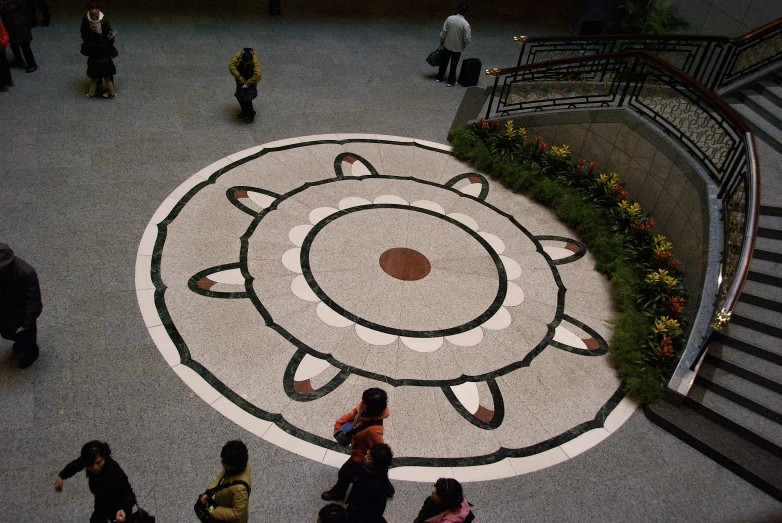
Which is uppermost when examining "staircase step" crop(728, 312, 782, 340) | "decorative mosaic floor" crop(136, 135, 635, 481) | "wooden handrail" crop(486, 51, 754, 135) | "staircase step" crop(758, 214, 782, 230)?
"wooden handrail" crop(486, 51, 754, 135)

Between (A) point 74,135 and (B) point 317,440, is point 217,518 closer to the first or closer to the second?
(B) point 317,440

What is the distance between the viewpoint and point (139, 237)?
7516 millimetres

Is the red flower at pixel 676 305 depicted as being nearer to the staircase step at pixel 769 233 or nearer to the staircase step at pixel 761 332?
the staircase step at pixel 761 332

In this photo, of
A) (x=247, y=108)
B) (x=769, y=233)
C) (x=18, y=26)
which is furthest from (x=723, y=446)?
(x=18, y=26)

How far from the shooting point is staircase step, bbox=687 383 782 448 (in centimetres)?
606

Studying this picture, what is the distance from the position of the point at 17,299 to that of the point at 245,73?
5.34m

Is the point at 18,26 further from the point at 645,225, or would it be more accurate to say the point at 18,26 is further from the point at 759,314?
the point at 759,314

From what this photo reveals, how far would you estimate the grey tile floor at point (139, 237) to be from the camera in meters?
5.22

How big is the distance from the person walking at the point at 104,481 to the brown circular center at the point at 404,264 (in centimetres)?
415

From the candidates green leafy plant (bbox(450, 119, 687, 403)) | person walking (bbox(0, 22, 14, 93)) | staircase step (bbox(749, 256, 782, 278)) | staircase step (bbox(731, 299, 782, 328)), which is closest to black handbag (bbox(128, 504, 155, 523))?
green leafy plant (bbox(450, 119, 687, 403))

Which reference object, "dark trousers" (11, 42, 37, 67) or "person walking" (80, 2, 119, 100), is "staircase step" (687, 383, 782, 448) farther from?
"dark trousers" (11, 42, 37, 67)

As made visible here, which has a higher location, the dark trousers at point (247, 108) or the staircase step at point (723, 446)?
the dark trousers at point (247, 108)

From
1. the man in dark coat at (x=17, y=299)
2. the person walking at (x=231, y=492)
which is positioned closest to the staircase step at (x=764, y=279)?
the person walking at (x=231, y=492)

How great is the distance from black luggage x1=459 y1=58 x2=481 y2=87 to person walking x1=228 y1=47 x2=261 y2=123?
4.22 m
